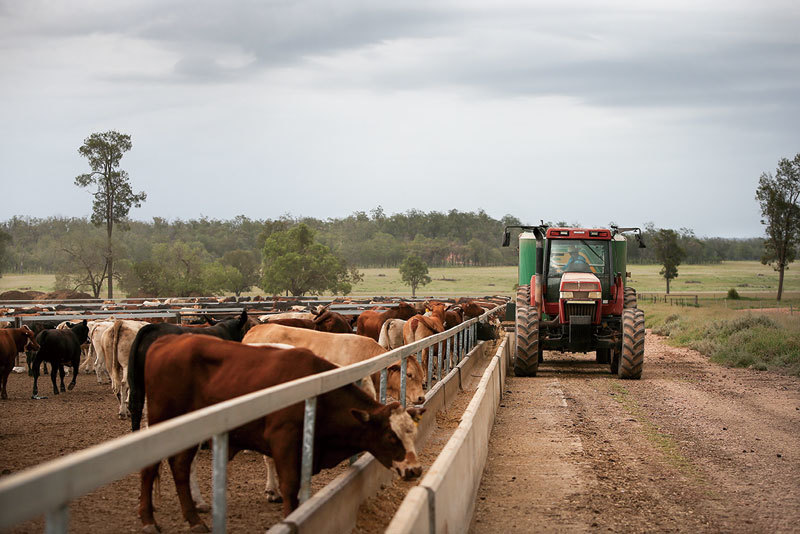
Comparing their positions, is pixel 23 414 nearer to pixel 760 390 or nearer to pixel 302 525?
pixel 302 525

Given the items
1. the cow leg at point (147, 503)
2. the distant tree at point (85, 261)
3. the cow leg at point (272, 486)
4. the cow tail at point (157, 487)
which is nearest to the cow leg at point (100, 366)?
the cow tail at point (157, 487)

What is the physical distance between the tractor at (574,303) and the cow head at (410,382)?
776 centimetres

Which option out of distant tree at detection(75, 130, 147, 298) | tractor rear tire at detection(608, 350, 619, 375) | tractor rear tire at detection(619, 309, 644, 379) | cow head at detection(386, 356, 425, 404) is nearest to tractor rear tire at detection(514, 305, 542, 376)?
tractor rear tire at detection(619, 309, 644, 379)

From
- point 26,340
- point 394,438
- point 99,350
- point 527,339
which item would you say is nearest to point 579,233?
point 527,339

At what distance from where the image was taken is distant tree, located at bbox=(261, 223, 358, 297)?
87.6 meters

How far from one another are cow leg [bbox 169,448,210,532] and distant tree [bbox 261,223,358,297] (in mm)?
81794

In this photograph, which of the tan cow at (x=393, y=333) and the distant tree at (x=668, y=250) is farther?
the distant tree at (x=668, y=250)

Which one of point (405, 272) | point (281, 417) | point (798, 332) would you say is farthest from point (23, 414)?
point (405, 272)

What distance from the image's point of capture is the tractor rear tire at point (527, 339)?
62.5 ft

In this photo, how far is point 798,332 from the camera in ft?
83.7

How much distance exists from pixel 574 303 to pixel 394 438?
14.4 metres

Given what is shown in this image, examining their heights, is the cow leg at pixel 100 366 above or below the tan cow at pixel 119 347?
below

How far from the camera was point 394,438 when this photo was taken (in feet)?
19.4

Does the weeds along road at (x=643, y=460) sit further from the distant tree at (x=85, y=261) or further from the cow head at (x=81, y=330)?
the distant tree at (x=85, y=261)
